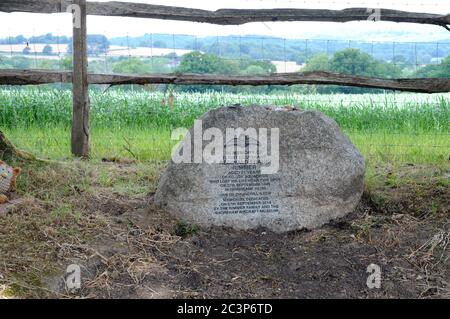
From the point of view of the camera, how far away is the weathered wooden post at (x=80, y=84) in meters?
7.64

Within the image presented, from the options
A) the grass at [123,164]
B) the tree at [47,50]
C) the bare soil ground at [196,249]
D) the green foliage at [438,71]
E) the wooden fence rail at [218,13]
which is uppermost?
the wooden fence rail at [218,13]

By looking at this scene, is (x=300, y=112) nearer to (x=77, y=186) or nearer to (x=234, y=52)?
(x=77, y=186)

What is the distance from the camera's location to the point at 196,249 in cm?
546

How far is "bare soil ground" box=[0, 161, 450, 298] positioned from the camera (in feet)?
16.0

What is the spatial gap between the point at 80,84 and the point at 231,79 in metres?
1.66

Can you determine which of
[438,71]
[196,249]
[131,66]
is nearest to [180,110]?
[131,66]

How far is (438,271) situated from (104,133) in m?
5.30

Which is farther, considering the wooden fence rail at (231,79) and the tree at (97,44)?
the tree at (97,44)

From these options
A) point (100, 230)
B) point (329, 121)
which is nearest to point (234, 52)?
point (329, 121)

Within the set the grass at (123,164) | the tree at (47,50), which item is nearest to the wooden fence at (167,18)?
the grass at (123,164)

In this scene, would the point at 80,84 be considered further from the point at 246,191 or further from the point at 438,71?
the point at 438,71

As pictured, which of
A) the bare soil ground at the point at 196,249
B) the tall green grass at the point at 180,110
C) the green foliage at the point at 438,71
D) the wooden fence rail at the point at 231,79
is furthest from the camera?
the green foliage at the point at 438,71

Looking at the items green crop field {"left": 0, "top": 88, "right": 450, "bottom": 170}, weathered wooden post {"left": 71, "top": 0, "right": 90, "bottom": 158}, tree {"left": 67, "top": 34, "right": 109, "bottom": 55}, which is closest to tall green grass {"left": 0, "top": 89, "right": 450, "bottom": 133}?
green crop field {"left": 0, "top": 88, "right": 450, "bottom": 170}

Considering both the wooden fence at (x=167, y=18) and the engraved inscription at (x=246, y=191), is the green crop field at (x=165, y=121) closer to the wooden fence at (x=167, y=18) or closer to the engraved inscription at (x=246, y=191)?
the wooden fence at (x=167, y=18)
